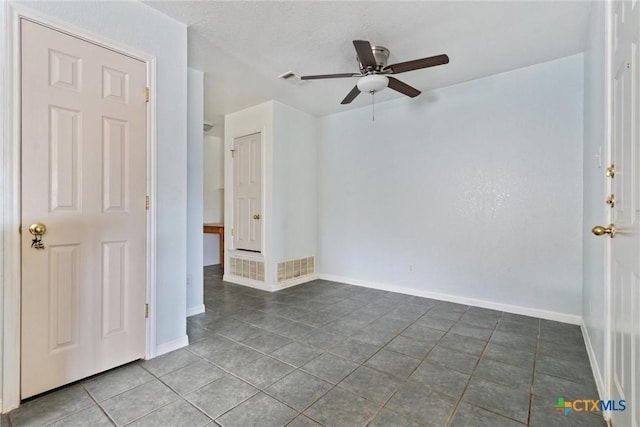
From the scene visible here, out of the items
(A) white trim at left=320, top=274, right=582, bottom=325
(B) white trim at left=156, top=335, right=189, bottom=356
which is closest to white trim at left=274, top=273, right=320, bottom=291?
(A) white trim at left=320, top=274, right=582, bottom=325

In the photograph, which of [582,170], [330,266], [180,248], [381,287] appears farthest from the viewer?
[330,266]

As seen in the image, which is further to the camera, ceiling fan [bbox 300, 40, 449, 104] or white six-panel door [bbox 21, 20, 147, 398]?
ceiling fan [bbox 300, 40, 449, 104]

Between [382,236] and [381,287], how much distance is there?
0.76m

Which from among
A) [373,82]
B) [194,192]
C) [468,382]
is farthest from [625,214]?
[194,192]

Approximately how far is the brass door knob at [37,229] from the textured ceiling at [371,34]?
179cm

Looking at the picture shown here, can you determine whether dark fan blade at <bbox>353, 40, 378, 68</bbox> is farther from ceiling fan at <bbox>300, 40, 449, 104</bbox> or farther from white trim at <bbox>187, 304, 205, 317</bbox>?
white trim at <bbox>187, 304, 205, 317</bbox>

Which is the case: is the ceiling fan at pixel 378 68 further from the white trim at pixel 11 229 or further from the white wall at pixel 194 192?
the white trim at pixel 11 229

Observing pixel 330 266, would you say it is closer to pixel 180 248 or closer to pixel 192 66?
pixel 180 248

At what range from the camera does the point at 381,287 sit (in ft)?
14.3

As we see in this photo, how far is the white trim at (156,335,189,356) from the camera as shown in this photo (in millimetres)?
2338

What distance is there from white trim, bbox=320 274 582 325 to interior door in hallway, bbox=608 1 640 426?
5.81ft

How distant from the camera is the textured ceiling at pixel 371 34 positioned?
229cm

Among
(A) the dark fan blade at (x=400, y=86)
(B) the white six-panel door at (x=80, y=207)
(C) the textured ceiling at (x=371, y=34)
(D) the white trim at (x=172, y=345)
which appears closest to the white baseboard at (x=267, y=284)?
(D) the white trim at (x=172, y=345)

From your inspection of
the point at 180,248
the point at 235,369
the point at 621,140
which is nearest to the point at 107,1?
the point at 180,248
